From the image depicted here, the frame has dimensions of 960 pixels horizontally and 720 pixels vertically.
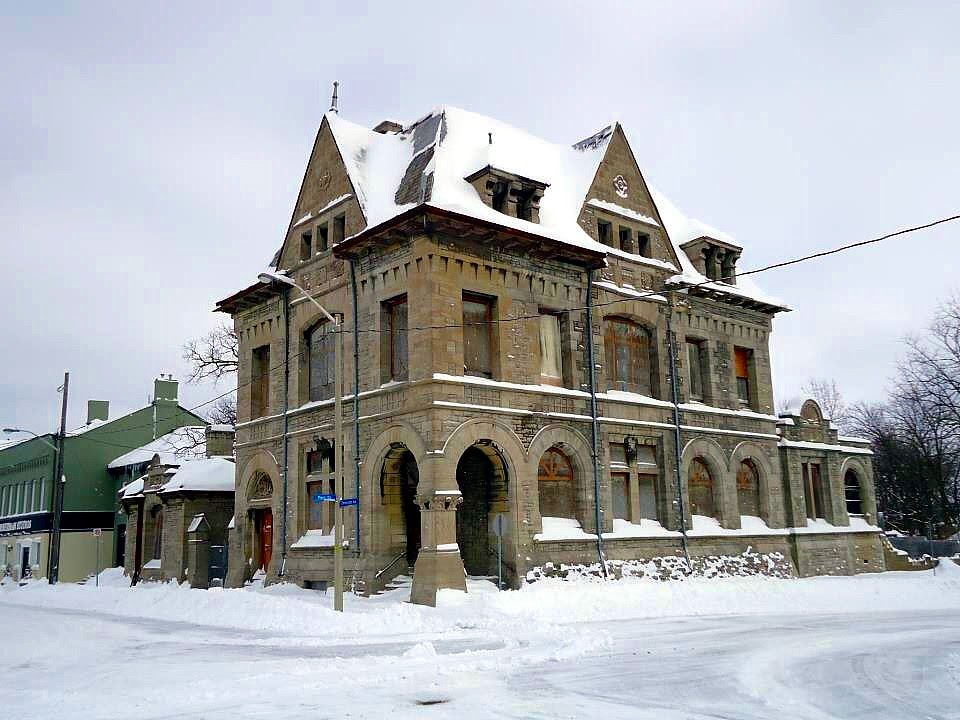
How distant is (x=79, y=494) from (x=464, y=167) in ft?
116

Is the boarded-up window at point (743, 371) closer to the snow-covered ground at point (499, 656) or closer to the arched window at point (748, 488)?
the arched window at point (748, 488)

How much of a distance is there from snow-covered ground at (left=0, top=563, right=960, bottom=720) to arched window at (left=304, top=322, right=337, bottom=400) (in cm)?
631

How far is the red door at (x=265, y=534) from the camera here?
99.2 ft

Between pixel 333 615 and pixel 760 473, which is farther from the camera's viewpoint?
pixel 760 473


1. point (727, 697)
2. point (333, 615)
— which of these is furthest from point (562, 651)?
point (333, 615)

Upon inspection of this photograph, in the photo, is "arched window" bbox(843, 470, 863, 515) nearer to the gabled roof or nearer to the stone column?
the gabled roof

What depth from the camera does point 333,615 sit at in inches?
757

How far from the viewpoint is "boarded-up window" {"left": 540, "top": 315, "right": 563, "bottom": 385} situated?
26.3m

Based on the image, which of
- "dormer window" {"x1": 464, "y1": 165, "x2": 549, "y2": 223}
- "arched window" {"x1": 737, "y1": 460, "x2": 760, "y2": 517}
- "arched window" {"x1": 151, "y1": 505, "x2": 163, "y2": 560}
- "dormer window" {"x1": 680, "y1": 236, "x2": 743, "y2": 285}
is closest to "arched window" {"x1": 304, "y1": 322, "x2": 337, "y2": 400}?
"dormer window" {"x1": 464, "y1": 165, "x2": 549, "y2": 223}

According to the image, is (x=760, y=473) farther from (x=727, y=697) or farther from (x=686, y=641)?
(x=727, y=697)

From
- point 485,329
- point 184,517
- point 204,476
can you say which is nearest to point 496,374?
point 485,329

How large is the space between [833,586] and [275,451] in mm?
19521

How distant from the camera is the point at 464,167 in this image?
26.8m

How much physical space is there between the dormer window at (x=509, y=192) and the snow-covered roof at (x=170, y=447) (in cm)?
2735
